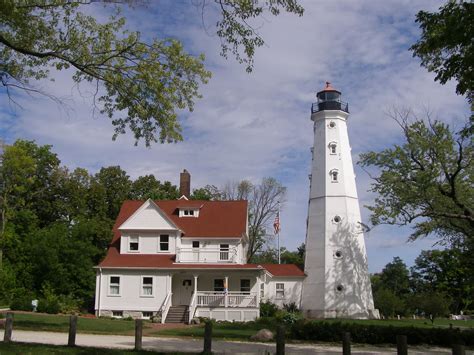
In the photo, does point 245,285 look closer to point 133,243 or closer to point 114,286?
point 133,243

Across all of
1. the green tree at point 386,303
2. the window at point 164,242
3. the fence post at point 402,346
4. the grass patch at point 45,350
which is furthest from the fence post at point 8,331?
the green tree at point 386,303

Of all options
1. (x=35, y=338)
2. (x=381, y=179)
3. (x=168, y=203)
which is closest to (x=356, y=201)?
(x=381, y=179)

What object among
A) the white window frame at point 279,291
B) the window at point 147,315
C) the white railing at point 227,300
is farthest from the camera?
the white window frame at point 279,291

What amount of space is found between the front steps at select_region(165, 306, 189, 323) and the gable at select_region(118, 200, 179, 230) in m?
5.17

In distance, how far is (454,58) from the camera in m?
10.2

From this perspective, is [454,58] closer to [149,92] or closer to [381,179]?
[149,92]

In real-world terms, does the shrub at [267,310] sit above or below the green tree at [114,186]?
below

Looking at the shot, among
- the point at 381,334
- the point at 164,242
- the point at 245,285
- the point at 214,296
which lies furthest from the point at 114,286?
the point at 381,334

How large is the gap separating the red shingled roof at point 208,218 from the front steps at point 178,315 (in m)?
5.14

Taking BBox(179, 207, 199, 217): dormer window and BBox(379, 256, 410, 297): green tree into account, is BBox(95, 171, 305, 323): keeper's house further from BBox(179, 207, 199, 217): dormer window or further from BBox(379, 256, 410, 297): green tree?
BBox(379, 256, 410, 297): green tree

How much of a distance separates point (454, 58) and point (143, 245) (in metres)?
28.7

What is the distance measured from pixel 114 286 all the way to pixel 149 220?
474 centimetres

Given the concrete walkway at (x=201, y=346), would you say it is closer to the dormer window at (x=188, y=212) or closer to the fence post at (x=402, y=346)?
the fence post at (x=402, y=346)

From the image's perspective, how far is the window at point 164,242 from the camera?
119ft
